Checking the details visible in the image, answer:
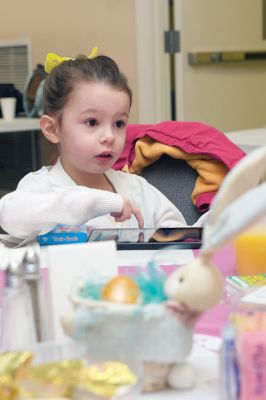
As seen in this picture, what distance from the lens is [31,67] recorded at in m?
3.97

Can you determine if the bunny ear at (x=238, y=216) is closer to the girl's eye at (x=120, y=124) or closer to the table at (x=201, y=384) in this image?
the table at (x=201, y=384)

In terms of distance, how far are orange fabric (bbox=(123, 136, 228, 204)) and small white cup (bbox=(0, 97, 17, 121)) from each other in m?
1.79

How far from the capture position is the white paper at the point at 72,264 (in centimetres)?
74

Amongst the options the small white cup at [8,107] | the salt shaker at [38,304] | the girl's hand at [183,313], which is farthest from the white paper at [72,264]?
the small white cup at [8,107]

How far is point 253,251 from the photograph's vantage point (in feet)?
3.60

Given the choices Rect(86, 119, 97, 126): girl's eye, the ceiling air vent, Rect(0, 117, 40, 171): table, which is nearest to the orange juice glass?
Rect(86, 119, 97, 126): girl's eye

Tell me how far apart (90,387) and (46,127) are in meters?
1.11

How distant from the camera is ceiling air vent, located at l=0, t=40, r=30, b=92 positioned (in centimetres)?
390

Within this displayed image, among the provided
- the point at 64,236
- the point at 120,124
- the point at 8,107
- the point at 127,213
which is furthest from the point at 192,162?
the point at 8,107

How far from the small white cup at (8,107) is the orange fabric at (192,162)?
1.79 meters

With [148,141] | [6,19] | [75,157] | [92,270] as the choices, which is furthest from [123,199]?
[6,19]

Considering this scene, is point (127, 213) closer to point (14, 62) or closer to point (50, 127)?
point (50, 127)

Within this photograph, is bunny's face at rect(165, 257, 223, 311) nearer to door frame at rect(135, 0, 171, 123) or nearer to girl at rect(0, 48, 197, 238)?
girl at rect(0, 48, 197, 238)

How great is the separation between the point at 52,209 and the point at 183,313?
29.7 inches
